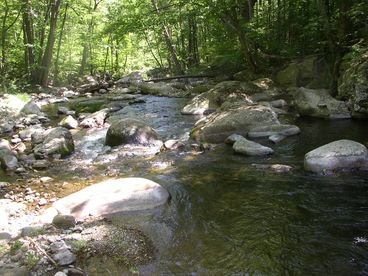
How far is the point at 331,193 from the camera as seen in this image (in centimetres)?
603

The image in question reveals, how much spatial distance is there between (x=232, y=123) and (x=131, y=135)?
260 centimetres

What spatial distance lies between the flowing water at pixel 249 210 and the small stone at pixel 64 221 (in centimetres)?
117

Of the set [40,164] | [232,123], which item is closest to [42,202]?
[40,164]

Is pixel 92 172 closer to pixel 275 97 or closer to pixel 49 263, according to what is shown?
pixel 49 263

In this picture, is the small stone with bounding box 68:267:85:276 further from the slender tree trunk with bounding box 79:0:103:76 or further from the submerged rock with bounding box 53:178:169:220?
the slender tree trunk with bounding box 79:0:103:76

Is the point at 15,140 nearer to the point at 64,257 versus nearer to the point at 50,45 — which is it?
the point at 64,257

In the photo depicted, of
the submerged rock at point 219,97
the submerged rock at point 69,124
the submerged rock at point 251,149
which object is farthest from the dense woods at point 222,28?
the submerged rock at point 69,124

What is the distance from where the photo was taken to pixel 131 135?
9.79 metres

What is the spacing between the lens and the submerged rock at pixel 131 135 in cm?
977

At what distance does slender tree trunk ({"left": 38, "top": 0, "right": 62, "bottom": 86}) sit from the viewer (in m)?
20.4

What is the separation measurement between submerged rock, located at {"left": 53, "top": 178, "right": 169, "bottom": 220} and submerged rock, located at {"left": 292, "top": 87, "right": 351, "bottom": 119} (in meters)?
6.94

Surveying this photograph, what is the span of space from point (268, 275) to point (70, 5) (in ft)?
75.3

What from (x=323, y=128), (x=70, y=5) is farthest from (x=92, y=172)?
(x=70, y=5)

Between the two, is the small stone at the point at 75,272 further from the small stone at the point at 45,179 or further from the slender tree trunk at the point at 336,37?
the slender tree trunk at the point at 336,37
